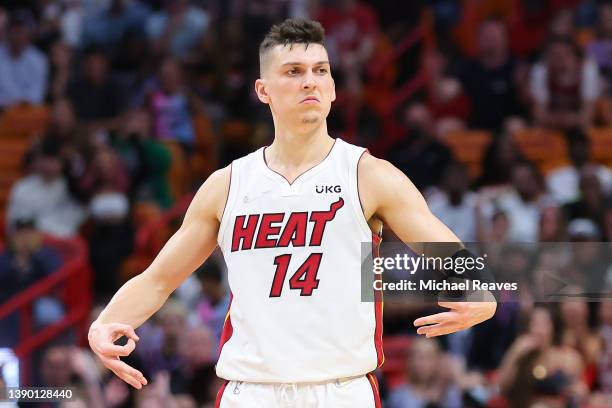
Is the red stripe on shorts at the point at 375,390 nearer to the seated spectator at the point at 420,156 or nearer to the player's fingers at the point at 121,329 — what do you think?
the player's fingers at the point at 121,329

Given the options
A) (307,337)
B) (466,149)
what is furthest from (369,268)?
(466,149)

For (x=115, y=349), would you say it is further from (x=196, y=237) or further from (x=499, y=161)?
(x=499, y=161)

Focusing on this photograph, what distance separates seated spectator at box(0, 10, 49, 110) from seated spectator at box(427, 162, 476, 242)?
5192mm

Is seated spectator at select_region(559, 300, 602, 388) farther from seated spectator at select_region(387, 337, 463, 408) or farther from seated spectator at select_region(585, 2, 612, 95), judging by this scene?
seated spectator at select_region(585, 2, 612, 95)

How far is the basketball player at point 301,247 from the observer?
5.52 metres

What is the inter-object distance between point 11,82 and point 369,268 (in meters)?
9.90

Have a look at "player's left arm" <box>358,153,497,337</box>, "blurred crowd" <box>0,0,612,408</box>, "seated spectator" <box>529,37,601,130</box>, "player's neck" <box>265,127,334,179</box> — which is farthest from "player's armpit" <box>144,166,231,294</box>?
"seated spectator" <box>529,37,601,130</box>

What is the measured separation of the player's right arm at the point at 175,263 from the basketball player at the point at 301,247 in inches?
0.4

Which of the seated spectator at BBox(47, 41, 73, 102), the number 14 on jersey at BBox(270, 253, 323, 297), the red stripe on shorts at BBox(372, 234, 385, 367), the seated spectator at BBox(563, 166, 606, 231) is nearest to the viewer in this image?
the number 14 on jersey at BBox(270, 253, 323, 297)

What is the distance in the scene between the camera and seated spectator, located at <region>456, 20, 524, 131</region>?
13.5 m

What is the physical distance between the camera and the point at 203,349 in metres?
10.3

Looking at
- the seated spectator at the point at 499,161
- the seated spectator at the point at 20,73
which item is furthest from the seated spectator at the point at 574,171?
the seated spectator at the point at 20,73

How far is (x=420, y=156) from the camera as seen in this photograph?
1265 cm

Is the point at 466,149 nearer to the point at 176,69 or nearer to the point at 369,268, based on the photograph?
the point at 176,69
